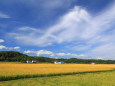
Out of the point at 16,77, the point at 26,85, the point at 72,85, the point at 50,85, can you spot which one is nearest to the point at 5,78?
the point at 16,77

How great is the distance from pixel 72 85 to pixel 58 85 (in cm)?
195

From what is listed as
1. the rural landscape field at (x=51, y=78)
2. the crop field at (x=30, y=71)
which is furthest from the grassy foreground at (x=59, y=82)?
the crop field at (x=30, y=71)

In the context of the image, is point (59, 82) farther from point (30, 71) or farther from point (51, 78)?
point (30, 71)

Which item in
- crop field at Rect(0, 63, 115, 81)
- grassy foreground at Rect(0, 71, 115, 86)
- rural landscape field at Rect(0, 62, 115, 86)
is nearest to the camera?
grassy foreground at Rect(0, 71, 115, 86)

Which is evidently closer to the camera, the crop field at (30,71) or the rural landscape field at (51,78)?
the rural landscape field at (51,78)

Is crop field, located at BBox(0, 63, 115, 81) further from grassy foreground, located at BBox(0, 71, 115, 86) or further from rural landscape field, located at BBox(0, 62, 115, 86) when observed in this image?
grassy foreground, located at BBox(0, 71, 115, 86)

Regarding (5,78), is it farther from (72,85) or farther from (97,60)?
(97,60)

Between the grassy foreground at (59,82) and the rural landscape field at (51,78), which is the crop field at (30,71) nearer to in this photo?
the rural landscape field at (51,78)

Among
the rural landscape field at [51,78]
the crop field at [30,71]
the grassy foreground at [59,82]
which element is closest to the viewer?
the grassy foreground at [59,82]

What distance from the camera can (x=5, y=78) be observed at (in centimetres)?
1972

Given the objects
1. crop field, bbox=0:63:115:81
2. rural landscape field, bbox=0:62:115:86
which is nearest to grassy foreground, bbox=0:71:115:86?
rural landscape field, bbox=0:62:115:86

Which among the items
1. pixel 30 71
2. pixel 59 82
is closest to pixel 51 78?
pixel 59 82

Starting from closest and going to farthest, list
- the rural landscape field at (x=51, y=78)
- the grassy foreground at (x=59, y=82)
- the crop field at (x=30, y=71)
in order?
the grassy foreground at (x=59, y=82) < the rural landscape field at (x=51, y=78) < the crop field at (x=30, y=71)

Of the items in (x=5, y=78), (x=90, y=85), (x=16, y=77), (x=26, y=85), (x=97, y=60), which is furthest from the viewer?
(x=97, y=60)
